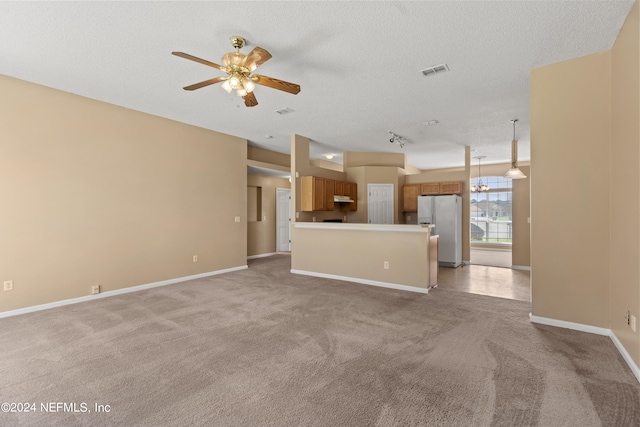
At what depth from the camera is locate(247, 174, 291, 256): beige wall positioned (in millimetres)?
8562

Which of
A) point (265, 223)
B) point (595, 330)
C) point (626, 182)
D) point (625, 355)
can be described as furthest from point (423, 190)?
point (625, 355)

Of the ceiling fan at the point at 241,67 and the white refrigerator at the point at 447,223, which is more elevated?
the ceiling fan at the point at 241,67

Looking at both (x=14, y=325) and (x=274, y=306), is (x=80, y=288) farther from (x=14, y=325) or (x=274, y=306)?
(x=274, y=306)

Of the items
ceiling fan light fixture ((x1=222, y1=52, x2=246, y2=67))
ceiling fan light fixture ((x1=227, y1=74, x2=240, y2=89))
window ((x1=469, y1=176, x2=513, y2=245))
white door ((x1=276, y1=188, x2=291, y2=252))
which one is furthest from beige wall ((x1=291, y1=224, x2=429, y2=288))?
window ((x1=469, y1=176, x2=513, y2=245))

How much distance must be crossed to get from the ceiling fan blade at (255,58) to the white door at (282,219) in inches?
259

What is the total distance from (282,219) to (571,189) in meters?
7.55

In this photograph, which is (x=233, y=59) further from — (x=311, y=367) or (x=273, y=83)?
(x=311, y=367)

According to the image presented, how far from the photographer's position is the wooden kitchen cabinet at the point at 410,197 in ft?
27.8

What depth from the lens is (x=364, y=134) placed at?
6406 mm

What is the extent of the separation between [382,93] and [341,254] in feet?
9.68

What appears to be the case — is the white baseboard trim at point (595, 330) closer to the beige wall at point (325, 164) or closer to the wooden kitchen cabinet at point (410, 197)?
the wooden kitchen cabinet at point (410, 197)

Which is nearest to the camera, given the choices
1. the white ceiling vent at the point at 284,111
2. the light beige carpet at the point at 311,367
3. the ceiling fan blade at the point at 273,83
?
the light beige carpet at the point at 311,367

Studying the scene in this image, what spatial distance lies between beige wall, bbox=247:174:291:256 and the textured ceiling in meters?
3.90

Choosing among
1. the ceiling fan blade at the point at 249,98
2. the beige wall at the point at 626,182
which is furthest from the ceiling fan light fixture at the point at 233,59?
the beige wall at the point at 626,182
